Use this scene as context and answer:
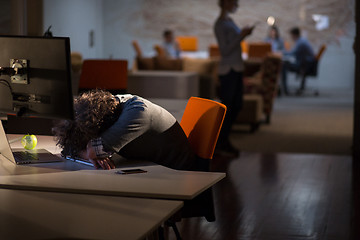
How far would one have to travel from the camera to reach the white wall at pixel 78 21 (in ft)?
40.2

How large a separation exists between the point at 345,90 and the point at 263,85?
6912mm

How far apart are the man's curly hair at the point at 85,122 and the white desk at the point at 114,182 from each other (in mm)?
110

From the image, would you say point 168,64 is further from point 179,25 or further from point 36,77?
point 36,77

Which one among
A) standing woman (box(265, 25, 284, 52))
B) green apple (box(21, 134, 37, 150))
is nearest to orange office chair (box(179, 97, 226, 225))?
green apple (box(21, 134, 37, 150))

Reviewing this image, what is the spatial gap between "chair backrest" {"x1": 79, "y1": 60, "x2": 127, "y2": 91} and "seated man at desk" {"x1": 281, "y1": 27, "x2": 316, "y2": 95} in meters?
7.36

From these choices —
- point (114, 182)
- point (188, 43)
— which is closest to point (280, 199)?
point (114, 182)

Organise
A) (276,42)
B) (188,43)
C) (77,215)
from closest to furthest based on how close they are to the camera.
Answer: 1. (77,215)
2. (276,42)
3. (188,43)

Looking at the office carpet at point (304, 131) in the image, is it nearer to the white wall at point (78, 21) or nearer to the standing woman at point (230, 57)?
the standing woman at point (230, 57)

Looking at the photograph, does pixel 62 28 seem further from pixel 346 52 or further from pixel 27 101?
pixel 27 101

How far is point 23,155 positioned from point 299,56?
1077cm

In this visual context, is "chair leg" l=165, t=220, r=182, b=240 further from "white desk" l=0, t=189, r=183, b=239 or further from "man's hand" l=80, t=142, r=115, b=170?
"white desk" l=0, t=189, r=183, b=239

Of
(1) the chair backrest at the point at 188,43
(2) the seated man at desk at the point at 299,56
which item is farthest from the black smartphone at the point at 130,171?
(1) the chair backrest at the point at 188,43

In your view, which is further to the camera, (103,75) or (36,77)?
(103,75)

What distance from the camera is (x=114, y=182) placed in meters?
2.18
